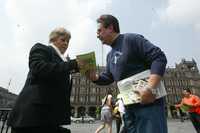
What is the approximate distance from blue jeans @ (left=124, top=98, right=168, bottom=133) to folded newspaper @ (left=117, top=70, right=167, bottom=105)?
63mm

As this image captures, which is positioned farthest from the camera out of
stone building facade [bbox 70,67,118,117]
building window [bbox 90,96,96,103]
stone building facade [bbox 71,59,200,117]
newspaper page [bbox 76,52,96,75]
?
building window [bbox 90,96,96,103]

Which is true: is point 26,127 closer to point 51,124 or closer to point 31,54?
point 51,124

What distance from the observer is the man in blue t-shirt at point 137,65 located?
2244mm

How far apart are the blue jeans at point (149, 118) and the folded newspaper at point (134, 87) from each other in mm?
63

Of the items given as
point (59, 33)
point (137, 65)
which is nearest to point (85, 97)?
point (59, 33)

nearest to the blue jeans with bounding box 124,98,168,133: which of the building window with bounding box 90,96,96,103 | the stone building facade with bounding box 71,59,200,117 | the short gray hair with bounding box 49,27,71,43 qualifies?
the short gray hair with bounding box 49,27,71,43

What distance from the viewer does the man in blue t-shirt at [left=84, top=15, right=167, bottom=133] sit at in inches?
88.4

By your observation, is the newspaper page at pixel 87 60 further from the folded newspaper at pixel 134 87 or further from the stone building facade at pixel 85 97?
the stone building facade at pixel 85 97

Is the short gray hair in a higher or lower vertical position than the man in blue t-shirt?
higher

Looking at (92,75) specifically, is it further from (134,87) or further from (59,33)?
(134,87)

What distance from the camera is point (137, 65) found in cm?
245

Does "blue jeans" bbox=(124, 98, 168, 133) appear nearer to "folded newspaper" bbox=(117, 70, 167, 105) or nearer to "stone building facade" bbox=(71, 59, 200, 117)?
"folded newspaper" bbox=(117, 70, 167, 105)

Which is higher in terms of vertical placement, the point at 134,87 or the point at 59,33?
the point at 59,33

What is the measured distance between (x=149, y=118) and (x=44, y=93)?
1.09 meters
